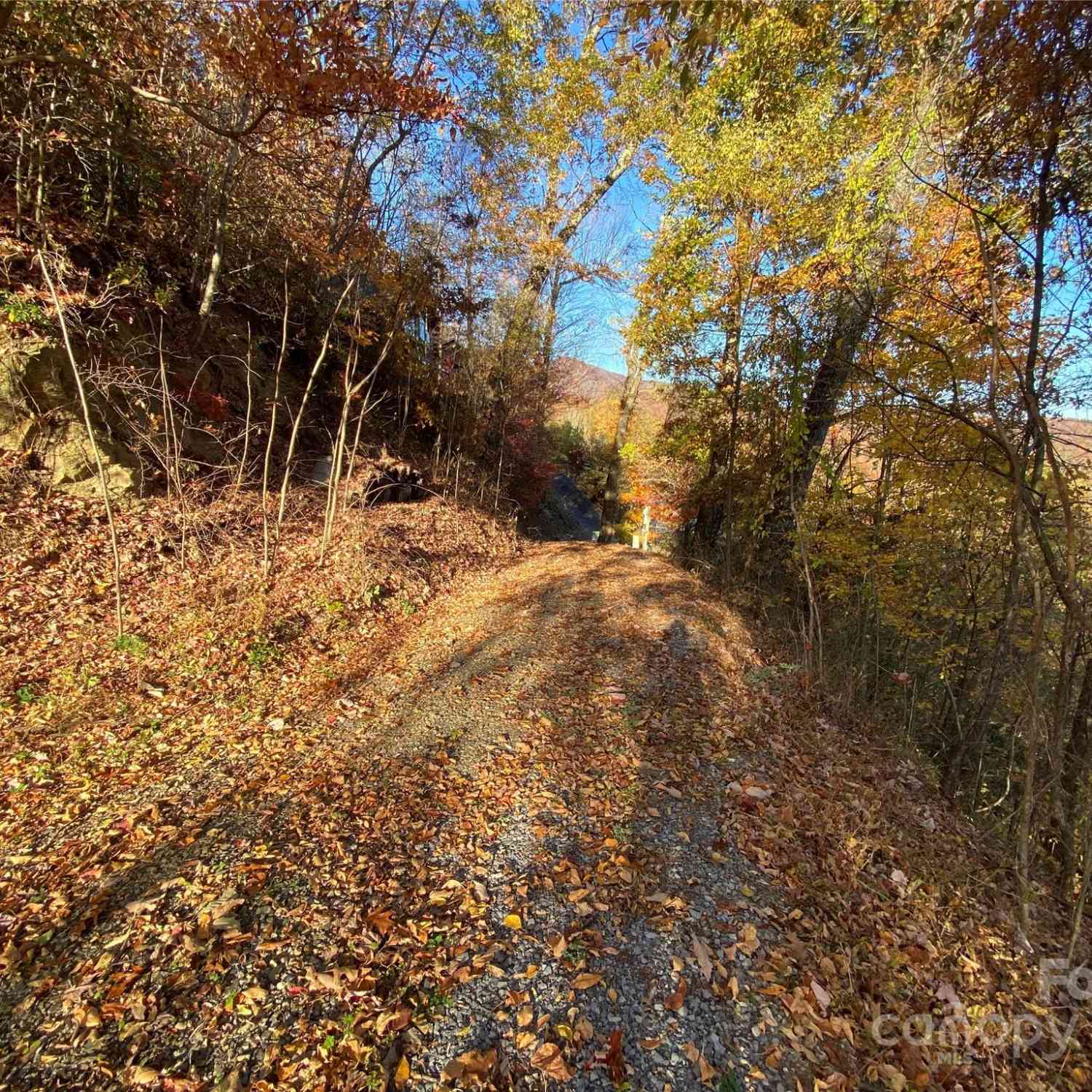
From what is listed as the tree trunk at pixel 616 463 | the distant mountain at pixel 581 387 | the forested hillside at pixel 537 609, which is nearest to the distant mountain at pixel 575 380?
the distant mountain at pixel 581 387

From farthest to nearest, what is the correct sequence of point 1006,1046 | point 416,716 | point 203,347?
point 203,347 < point 416,716 < point 1006,1046

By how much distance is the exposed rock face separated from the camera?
15.6 feet

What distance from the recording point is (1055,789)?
3.34 meters

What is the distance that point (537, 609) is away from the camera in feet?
21.9

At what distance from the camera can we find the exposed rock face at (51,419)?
4.76 metres

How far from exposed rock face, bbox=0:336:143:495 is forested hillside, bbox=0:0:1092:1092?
0.04 meters

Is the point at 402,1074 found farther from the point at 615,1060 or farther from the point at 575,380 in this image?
the point at 575,380

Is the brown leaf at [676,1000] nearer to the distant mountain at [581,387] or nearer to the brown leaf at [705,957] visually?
the brown leaf at [705,957]

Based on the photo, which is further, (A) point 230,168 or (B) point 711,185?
(B) point 711,185

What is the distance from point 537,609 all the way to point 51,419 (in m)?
5.83

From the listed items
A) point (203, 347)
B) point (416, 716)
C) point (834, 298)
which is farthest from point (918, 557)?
point (203, 347)

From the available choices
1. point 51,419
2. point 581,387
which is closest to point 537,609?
point 51,419

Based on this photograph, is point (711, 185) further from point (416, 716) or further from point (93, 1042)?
point (93, 1042)

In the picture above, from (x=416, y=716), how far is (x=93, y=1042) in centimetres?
242
